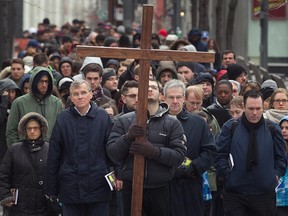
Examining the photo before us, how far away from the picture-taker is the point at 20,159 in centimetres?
1274

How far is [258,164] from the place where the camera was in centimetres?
1192

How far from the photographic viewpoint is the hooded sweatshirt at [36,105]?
47.4 feet

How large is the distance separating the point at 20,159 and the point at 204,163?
1.90m

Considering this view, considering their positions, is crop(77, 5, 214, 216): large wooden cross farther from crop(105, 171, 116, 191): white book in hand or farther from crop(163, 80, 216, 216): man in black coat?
crop(163, 80, 216, 216): man in black coat

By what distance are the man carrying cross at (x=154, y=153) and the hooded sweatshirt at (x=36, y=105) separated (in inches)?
134

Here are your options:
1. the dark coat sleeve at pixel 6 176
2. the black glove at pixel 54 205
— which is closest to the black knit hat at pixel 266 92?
the black glove at pixel 54 205

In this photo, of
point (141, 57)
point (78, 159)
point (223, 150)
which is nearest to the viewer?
point (141, 57)

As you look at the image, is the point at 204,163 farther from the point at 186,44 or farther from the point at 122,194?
the point at 186,44

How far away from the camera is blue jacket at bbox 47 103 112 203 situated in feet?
39.0

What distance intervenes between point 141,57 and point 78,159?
1740mm

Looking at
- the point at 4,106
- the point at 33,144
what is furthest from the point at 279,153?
the point at 4,106

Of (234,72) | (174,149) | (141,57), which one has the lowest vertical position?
(174,149)

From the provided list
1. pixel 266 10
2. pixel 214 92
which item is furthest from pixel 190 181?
pixel 266 10

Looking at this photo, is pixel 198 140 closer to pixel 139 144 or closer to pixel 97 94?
pixel 139 144
